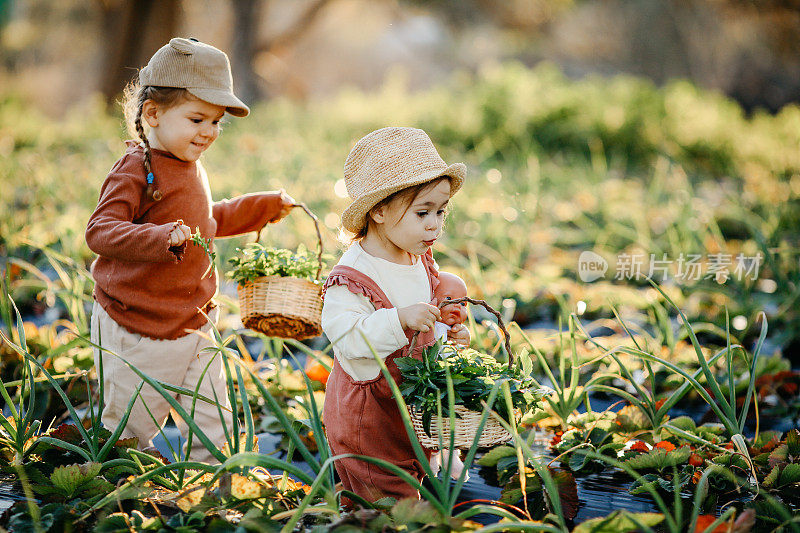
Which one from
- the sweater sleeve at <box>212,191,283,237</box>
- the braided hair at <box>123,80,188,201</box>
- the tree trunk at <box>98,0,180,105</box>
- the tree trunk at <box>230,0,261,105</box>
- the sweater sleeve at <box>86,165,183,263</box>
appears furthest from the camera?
the tree trunk at <box>230,0,261,105</box>

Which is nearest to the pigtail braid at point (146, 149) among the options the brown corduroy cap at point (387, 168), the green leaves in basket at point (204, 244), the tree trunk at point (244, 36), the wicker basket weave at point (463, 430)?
the green leaves in basket at point (204, 244)

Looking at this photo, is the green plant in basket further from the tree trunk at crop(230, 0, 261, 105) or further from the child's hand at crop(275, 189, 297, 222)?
the tree trunk at crop(230, 0, 261, 105)

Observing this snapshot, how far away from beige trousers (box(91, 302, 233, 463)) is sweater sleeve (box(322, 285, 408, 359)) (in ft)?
1.55

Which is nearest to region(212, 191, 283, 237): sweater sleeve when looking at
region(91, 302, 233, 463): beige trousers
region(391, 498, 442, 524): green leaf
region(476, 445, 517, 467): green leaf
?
region(91, 302, 233, 463): beige trousers

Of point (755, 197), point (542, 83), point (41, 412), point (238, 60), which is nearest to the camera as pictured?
point (41, 412)

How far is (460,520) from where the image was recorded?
1.46 metres

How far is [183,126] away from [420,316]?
0.88m

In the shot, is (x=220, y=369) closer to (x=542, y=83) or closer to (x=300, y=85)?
(x=542, y=83)

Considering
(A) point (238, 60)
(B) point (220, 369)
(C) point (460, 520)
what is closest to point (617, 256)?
(B) point (220, 369)

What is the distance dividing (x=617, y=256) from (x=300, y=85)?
17.7 metres

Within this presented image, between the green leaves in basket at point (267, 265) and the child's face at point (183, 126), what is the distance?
12.6 inches

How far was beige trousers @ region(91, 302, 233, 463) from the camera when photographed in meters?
2.07

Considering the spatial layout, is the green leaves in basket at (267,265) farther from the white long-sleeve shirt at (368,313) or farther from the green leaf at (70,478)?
the green leaf at (70,478)

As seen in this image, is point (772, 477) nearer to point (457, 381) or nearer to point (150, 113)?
point (457, 381)
